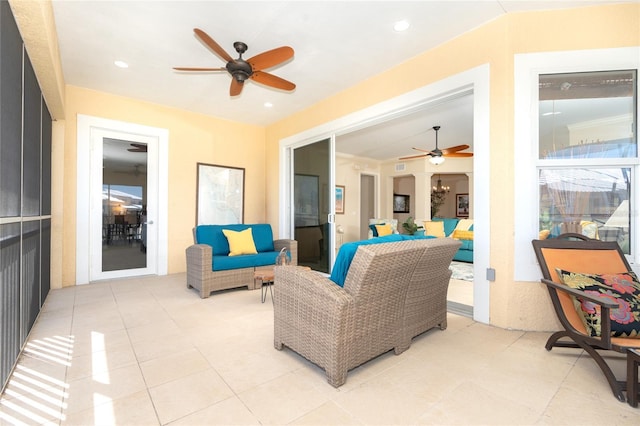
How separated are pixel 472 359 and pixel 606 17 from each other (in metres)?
3.07

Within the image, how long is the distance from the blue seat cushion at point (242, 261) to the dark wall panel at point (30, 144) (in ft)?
5.97

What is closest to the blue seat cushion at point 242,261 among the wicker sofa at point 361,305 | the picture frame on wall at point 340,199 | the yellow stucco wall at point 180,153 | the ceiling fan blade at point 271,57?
the yellow stucco wall at point 180,153

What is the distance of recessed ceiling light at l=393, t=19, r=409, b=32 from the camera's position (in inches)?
107

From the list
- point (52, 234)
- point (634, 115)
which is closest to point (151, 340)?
point (52, 234)

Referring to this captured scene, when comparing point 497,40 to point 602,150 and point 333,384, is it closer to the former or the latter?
point 602,150

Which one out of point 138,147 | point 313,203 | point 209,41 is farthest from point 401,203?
point 209,41

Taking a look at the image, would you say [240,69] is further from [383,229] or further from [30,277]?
[383,229]

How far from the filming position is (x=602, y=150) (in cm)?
250

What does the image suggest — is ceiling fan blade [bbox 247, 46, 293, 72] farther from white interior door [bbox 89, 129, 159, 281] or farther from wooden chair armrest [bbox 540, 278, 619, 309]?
white interior door [bbox 89, 129, 159, 281]

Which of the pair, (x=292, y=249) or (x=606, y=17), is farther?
(x=292, y=249)

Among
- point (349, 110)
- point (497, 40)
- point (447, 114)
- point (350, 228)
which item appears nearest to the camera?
point (497, 40)

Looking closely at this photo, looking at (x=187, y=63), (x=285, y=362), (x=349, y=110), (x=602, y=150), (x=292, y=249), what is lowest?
(x=285, y=362)

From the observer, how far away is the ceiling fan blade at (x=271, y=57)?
2.54m

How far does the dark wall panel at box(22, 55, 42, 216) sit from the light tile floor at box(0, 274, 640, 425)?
1.15 metres
